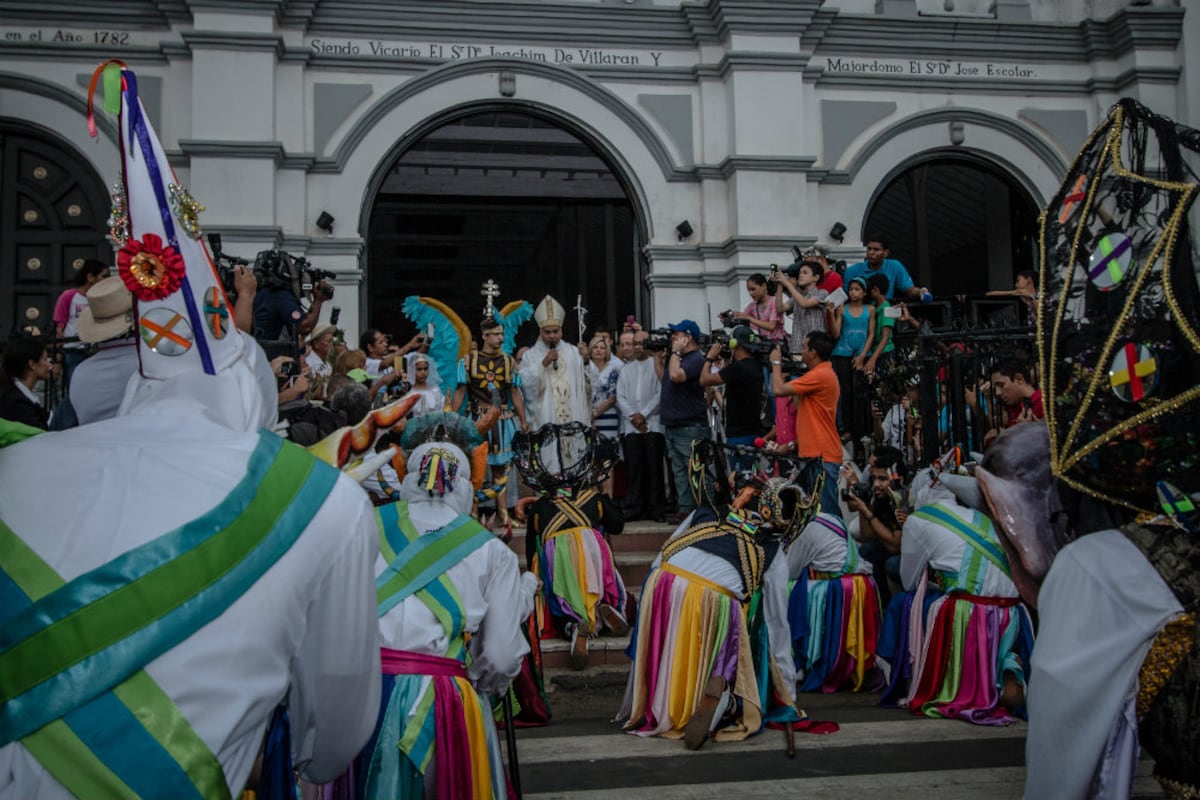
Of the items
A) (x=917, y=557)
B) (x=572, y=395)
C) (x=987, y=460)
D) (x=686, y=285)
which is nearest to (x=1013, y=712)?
(x=917, y=557)

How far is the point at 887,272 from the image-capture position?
444 inches

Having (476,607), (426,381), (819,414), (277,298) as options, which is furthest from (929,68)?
(476,607)

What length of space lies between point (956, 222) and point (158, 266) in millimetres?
15853

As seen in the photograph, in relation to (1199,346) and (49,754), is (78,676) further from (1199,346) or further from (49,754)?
(1199,346)

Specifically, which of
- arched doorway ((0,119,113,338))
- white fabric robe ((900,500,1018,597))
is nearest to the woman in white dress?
white fabric robe ((900,500,1018,597))

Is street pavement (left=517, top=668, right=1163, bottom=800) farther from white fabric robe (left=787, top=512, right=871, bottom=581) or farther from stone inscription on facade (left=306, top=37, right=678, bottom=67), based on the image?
stone inscription on facade (left=306, top=37, right=678, bottom=67)

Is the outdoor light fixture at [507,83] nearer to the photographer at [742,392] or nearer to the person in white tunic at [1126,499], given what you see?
the photographer at [742,392]

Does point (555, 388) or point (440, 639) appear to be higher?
point (555, 388)

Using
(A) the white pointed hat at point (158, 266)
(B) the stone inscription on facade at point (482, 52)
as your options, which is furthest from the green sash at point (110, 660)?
(B) the stone inscription on facade at point (482, 52)

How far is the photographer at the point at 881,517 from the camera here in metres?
8.31

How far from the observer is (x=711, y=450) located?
6.75 meters

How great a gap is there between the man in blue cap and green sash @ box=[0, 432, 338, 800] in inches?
319

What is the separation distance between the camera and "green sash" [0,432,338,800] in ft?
6.27

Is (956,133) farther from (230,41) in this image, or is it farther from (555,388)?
(230,41)
